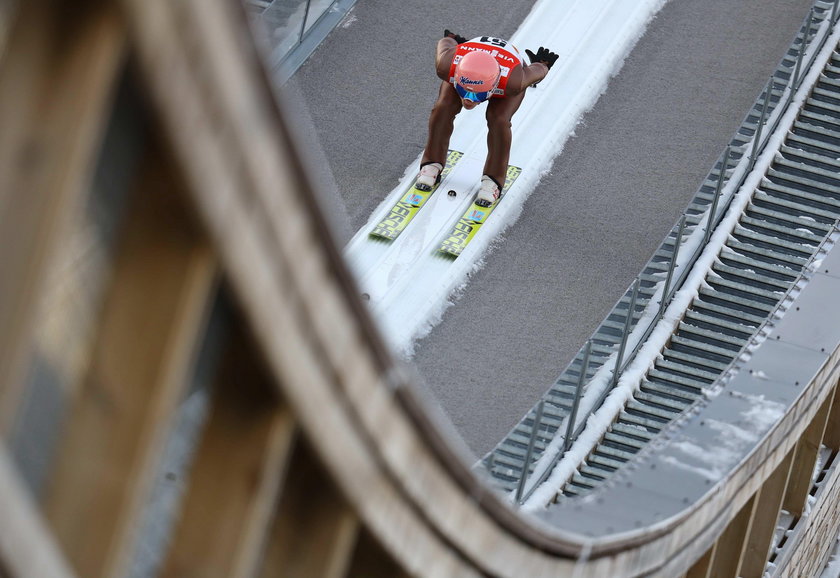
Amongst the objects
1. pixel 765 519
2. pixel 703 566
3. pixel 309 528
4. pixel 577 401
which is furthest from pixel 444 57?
pixel 309 528

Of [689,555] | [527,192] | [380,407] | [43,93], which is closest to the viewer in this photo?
[43,93]

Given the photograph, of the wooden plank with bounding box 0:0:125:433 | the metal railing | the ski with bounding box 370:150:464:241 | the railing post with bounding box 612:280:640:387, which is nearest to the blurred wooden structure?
the wooden plank with bounding box 0:0:125:433

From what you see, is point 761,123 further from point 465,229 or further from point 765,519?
point 765,519

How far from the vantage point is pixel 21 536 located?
221 cm

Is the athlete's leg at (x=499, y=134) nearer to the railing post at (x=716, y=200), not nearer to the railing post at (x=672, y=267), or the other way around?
the railing post at (x=716, y=200)

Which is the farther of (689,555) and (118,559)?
(689,555)

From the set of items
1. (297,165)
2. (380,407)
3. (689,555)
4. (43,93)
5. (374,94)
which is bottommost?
(374,94)

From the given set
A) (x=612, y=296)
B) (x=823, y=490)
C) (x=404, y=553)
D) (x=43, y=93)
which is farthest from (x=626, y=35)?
(x=43, y=93)

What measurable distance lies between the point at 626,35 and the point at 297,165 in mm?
13856

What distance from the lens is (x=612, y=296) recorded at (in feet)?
42.0

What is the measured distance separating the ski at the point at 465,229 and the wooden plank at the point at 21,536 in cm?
1086

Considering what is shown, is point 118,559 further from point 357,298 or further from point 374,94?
point 374,94

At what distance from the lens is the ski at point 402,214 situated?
13320 mm

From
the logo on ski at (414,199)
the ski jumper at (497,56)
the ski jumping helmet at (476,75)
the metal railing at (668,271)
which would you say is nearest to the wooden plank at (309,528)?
the metal railing at (668,271)
